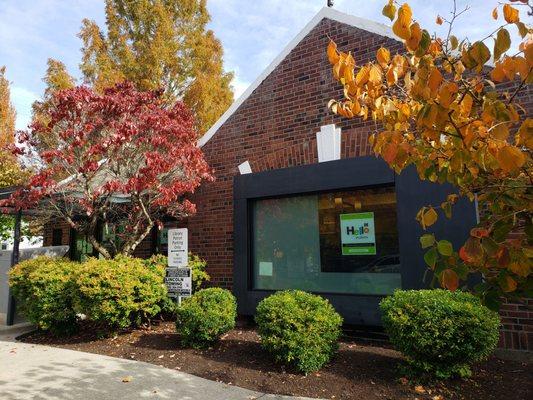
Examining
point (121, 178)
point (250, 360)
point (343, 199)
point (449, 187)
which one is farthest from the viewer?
point (121, 178)

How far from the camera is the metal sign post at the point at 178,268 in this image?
7.31 meters

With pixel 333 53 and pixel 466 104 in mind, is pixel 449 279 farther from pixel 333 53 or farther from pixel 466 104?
pixel 333 53

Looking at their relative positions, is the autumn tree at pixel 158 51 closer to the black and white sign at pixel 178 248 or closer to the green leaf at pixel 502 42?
the black and white sign at pixel 178 248

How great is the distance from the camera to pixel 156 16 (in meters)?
16.6

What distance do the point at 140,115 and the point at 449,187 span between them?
17.4 ft

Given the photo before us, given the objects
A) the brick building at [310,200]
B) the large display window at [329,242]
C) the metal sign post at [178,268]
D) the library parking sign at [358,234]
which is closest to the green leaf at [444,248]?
the brick building at [310,200]

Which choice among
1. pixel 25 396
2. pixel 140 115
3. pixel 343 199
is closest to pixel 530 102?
pixel 343 199

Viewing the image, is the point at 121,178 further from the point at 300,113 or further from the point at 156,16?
the point at 156,16

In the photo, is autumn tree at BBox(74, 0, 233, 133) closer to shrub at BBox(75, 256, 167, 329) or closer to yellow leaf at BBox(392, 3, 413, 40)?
shrub at BBox(75, 256, 167, 329)

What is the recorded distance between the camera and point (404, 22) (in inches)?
81.0

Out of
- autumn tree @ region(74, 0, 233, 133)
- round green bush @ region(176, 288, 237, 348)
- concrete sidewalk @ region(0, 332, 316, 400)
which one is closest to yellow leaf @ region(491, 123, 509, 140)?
concrete sidewalk @ region(0, 332, 316, 400)

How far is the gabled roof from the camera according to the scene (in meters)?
7.33

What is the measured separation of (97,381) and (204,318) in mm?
1608

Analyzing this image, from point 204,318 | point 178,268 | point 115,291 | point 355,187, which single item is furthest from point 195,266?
point 355,187
